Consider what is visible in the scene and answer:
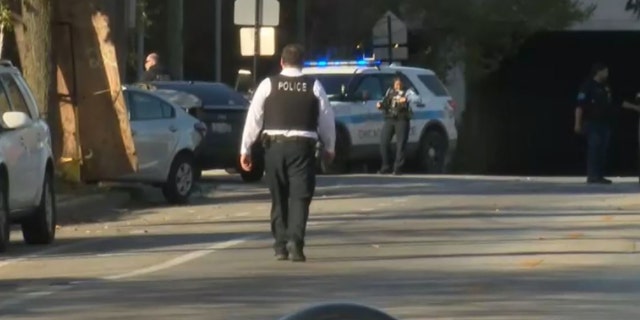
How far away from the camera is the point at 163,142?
74.4 feet

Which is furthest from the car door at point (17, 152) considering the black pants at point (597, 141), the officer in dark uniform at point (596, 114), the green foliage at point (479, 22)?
the green foliage at point (479, 22)

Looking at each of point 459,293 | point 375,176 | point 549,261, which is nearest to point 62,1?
point 375,176

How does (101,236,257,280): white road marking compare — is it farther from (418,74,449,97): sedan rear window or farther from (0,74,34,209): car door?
(418,74,449,97): sedan rear window

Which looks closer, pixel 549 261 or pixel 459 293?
pixel 459 293

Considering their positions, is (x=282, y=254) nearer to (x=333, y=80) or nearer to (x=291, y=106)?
(x=291, y=106)

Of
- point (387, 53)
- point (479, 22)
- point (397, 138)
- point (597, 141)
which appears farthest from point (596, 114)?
point (479, 22)

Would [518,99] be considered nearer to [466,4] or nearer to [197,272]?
[466,4]

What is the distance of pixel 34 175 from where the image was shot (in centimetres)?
1647

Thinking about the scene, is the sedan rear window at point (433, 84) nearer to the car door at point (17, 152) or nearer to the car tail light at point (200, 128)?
the car tail light at point (200, 128)

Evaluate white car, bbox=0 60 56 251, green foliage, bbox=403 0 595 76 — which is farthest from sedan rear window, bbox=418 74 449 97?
white car, bbox=0 60 56 251

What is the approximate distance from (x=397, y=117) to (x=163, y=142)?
7855mm

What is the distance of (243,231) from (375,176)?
11.3 m

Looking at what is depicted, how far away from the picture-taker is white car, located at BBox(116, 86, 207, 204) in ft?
74.3

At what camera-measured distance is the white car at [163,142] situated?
22641mm
